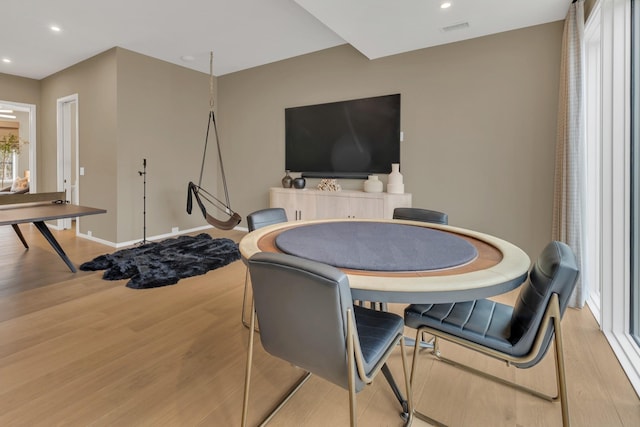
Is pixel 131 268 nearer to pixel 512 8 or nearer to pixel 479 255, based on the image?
pixel 479 255

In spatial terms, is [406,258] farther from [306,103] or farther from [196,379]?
[306,103]

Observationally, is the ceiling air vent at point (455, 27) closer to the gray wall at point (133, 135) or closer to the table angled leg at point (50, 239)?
the gray wall at point (133, 135)

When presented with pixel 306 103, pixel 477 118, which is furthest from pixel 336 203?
pixel 477 118

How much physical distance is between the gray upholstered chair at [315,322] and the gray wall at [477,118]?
110 inches

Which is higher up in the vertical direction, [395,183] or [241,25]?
[241,25]

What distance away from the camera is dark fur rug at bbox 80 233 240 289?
3.27 meters

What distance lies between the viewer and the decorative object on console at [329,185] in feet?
14.3

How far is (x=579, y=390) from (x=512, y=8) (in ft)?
9.86

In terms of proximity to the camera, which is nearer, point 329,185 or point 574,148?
point 574,148

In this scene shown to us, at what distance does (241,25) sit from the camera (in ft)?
12.5

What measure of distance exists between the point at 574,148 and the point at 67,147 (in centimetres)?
711

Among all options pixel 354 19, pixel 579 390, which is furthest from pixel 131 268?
pixel 579 390

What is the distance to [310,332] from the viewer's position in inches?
42.9

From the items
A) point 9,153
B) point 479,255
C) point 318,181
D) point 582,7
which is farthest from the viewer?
point 9,153
